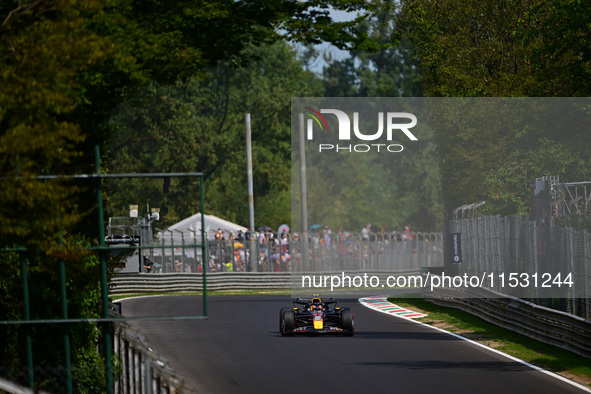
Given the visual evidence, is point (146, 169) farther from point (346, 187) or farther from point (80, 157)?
point (80, 157)

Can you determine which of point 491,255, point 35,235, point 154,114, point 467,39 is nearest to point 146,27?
point 35,235

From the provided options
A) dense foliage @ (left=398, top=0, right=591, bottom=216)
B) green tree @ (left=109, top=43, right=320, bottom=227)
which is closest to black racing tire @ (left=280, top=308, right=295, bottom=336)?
dense foliage @ (left=398, top=0, right=591, bottom=216)

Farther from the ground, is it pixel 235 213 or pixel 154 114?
pixel 154 114

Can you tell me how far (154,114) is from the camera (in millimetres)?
63281

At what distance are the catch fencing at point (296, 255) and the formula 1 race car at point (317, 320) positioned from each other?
18.2 meters

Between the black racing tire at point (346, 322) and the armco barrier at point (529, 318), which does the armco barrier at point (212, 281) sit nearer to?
the armco barrier at point (529, 318)

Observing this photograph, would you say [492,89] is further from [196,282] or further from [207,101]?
[207,101]

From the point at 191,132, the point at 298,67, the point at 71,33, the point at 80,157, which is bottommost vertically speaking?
the point at 80,157

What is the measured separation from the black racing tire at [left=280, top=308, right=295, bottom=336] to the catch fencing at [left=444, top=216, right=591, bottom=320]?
18.7 feet

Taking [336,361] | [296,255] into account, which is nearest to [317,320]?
[336,361]

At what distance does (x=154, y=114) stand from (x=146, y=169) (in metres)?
4.61

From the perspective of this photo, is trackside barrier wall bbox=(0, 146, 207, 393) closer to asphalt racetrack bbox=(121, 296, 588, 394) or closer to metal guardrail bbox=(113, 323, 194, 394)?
metal guardrail bbox=(113, 323, 194, 394)

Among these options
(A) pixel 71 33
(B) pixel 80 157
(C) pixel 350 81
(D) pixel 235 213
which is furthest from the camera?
(C) pixel 350 81

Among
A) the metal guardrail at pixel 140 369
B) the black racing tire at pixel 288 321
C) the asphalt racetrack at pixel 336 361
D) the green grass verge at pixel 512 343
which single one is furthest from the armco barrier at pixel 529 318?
the metal guardrail at pixel 140 369
